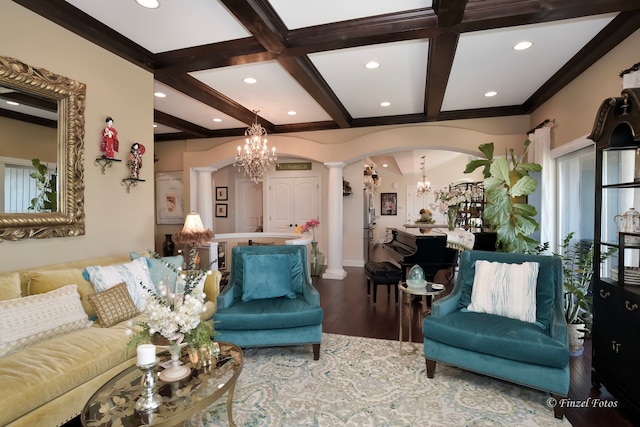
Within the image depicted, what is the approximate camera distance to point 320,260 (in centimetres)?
650

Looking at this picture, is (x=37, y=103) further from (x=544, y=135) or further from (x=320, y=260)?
(x=544, y=135)

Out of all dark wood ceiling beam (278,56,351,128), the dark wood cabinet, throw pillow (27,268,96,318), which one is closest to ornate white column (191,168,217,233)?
dark wood ceiling beam (278,56,351,128)

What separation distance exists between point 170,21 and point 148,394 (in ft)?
9.21

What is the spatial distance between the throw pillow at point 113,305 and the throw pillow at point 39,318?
0.10 metres

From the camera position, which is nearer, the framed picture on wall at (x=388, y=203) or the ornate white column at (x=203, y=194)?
the ornate white column at (x=203, y=194)

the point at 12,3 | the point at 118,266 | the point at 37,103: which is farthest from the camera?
the point at 118,266

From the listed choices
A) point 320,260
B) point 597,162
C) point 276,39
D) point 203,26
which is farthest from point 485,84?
point 320,260

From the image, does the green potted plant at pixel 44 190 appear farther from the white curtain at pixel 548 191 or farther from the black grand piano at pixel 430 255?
the white curtain at pixel 548 191

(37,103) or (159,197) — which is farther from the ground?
(37,103)

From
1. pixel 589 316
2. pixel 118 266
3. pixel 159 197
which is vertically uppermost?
pixel 159 197

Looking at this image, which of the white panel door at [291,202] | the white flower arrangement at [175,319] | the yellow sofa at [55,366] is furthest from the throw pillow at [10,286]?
the white panel door at [291,202]

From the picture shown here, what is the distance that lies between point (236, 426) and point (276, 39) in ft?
9.69

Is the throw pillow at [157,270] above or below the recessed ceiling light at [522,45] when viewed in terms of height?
below

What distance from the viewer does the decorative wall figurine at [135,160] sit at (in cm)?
331
